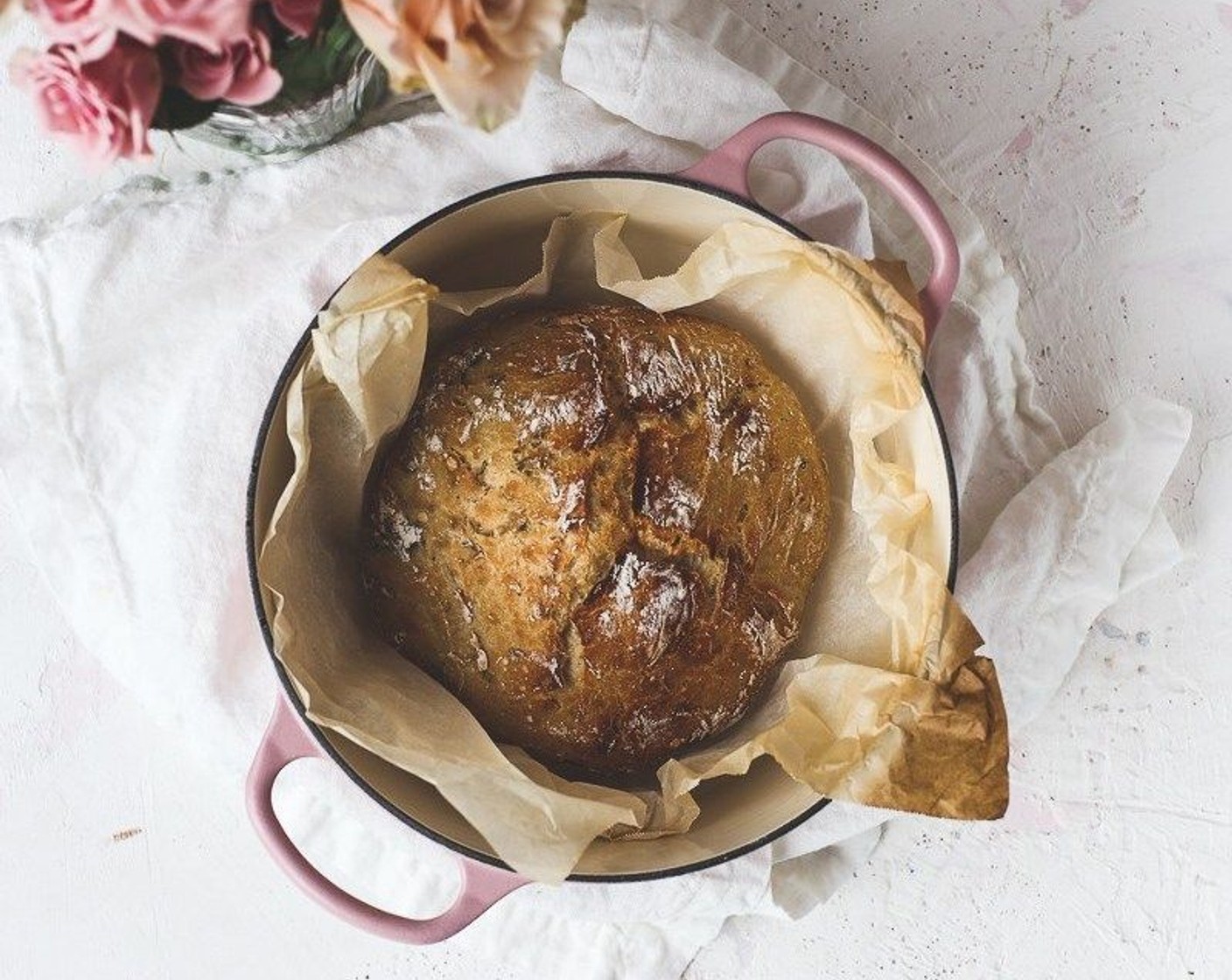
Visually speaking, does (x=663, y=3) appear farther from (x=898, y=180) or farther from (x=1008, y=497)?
(x=1008, y=497)

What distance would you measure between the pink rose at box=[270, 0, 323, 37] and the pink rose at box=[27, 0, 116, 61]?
8cm

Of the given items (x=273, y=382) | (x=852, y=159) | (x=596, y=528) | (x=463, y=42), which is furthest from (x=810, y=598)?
(x=463, y=42)

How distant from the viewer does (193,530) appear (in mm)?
980

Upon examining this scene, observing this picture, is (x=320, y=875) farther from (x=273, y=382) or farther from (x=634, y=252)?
(x=634, y=252)

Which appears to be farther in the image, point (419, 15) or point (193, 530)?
point (193, 530)

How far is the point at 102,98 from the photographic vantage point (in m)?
0.62

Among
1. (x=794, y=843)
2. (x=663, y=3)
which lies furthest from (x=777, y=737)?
(x=663, y=3)

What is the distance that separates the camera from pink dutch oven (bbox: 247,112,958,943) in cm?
86

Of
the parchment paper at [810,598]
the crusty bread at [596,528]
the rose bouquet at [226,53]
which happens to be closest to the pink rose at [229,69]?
the rose bouquet at [226,53]

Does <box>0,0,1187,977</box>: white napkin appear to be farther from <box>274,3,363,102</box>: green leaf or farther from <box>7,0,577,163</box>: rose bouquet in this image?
<box>7,0,577,163</box>: rose bouquet

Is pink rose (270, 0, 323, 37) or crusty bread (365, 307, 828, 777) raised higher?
pink rose (270, 0, 323, 37)

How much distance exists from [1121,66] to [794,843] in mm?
678

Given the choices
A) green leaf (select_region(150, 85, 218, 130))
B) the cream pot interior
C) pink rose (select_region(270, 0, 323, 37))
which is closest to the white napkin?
the cream pot interior

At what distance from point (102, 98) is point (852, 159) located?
0.47m
